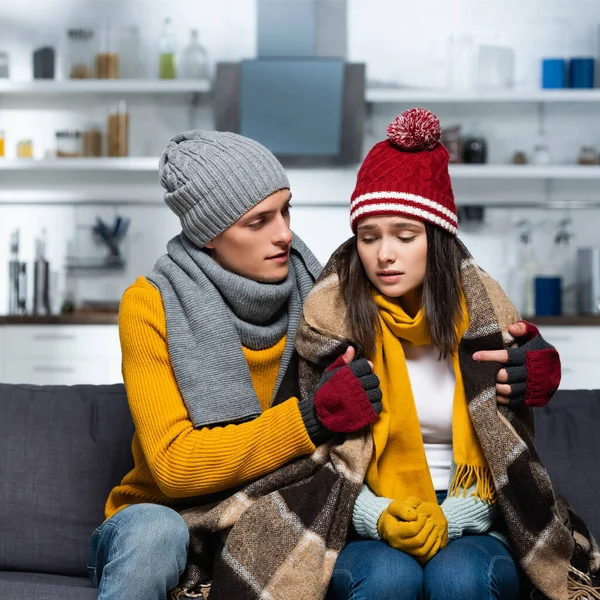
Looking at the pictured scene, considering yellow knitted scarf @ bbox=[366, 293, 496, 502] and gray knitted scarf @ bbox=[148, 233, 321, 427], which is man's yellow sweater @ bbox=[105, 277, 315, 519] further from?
yellow knitted scarf @ bbox=[366, 293, 496, 502]

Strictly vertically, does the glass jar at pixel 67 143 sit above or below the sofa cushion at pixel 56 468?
above

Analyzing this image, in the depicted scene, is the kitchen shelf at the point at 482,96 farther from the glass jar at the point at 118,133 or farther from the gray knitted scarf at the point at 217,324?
the gray knitted scarf at the point at 217,324

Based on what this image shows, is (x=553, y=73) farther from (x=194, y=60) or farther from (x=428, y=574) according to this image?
(x=428, y=574)

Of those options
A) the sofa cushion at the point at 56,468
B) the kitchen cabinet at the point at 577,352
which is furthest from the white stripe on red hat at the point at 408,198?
the kitchen cabinet at the point at 577,352

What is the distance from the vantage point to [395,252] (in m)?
1.62

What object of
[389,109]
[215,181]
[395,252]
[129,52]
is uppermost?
[129,52]

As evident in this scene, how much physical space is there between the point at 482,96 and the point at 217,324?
3.02m

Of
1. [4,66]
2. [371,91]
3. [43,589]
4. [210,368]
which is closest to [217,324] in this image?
[210,368]

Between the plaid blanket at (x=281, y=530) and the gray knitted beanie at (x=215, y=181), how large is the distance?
48 cm

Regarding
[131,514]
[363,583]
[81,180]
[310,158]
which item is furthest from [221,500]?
[81,180]

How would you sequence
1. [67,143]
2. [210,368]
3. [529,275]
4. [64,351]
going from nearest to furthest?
[210,368] < [64,351] < [529,275] < [67,143]

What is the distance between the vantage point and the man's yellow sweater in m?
1.58

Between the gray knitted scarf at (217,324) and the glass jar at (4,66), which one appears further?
the glass jar at (4,66)

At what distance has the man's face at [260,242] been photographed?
175 cm
